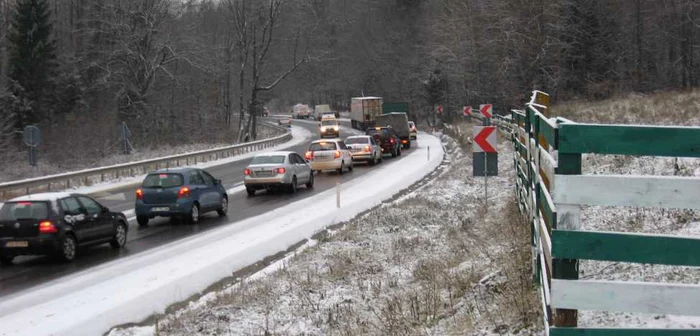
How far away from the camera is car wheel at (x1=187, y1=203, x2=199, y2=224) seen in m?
19.5

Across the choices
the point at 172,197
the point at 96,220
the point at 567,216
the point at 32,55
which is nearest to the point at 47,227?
the point at 96,220

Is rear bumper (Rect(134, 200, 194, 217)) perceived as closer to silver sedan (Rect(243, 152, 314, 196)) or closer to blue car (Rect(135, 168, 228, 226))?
blue car (Rect(135, 168, 228, 226))

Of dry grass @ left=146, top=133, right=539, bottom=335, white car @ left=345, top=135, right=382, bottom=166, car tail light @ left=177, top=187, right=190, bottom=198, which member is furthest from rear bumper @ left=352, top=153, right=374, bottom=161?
dry grass @ left=146, top=133, right=539, bottom=335

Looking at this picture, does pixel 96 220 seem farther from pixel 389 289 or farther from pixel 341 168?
pixel 341 168

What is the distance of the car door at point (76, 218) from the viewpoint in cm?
1459

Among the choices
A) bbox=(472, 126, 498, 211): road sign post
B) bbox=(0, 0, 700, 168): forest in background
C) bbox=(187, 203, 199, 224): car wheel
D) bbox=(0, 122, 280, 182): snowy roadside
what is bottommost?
bbox=(0, 122, 280, 182): snowy roadside

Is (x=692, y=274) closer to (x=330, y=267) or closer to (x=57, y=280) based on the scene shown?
(x=330, y=267)

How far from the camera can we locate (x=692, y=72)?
62.3m

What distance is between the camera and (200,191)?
2016 cm

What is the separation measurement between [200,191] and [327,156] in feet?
45.9

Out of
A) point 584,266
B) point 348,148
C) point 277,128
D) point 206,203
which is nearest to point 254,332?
point 584,266

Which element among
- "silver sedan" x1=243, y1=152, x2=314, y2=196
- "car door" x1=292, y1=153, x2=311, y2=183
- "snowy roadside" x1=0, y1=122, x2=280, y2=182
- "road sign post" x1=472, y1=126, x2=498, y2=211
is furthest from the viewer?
"snowy roadside" x1=0, y1=122, x2=280, y2=182

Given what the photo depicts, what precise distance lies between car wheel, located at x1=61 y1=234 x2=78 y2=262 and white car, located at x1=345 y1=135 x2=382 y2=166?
80.5ft

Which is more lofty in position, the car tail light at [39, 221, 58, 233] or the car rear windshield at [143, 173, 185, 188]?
the car rear windshield at [143, 173, 185, 188]
